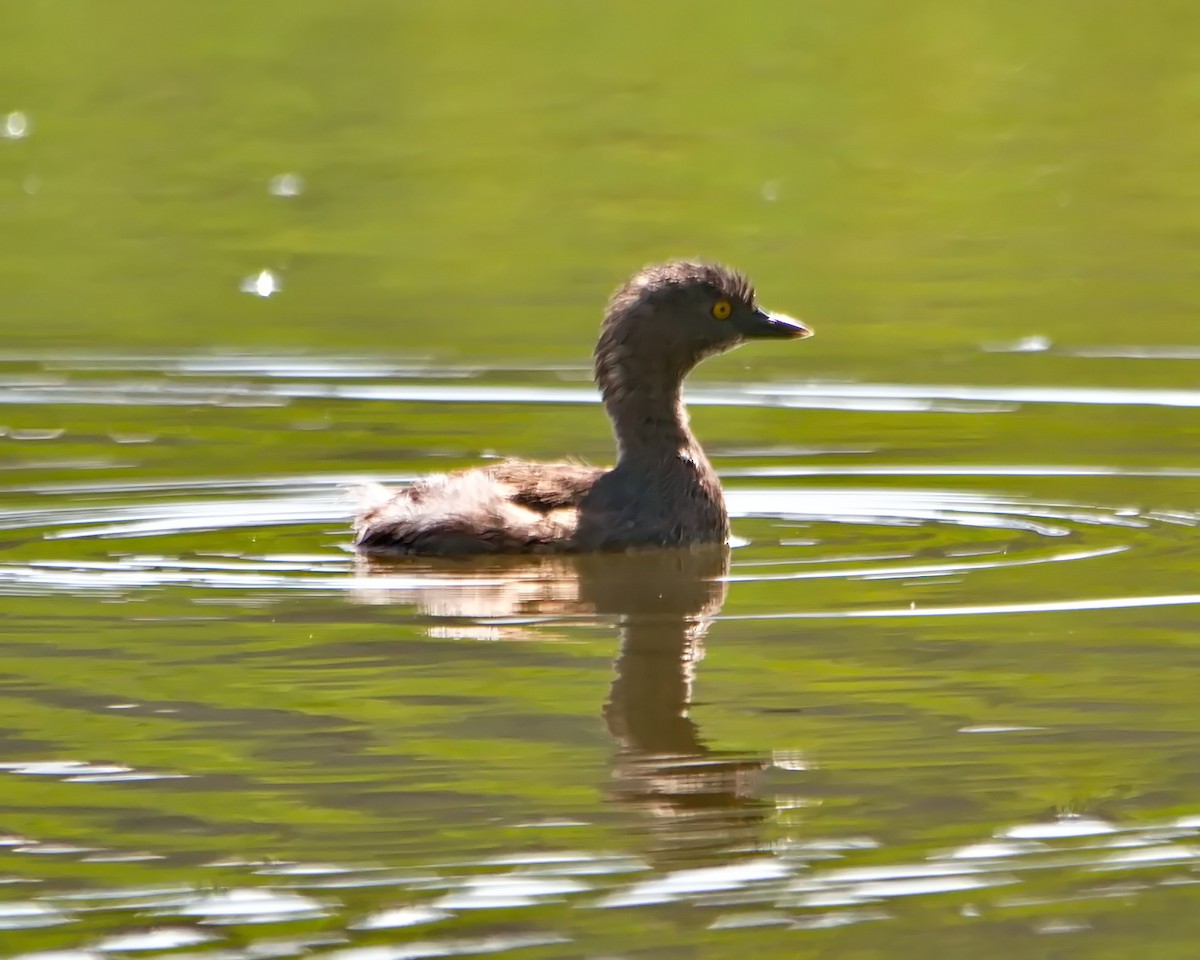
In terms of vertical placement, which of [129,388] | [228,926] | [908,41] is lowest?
[228,926]

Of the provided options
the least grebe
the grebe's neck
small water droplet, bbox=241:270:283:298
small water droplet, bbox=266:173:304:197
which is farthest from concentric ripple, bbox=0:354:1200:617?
small water droplet, bbox=266:173:304:197

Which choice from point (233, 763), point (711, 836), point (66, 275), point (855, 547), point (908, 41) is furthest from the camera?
point (908, 41)

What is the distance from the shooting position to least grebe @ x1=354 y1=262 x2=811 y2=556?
29.0ft

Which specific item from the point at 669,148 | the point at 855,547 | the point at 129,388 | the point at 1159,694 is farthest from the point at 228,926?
the point at 669,148

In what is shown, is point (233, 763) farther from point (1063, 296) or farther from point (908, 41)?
point (908, 41)

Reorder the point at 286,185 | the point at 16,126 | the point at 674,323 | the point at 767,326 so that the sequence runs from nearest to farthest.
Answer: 1. the point at 674,323
2. the point at 767,326
3. the point at 286,185
4. the point at 16,126

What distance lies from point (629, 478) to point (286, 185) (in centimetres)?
965

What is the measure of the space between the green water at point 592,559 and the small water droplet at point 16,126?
8cm

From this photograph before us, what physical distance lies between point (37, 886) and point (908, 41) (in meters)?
19.1

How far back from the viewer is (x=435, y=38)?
2419cm

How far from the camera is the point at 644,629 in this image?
7684 millimetres

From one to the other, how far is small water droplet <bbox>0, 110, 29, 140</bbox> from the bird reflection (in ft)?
41.9

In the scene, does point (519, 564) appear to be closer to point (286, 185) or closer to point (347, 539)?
point (347, 539)

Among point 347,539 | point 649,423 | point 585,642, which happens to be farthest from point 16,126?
point 585,642
